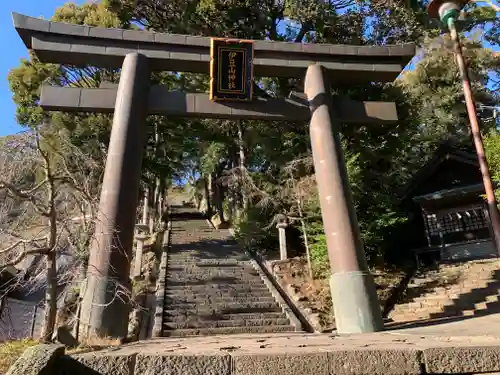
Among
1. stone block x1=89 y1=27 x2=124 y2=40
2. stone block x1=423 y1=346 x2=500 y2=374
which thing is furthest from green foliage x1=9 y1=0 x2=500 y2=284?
stone block x1=423 y1=346 x2=500 y2=374

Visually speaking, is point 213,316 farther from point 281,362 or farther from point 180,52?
point 281,362

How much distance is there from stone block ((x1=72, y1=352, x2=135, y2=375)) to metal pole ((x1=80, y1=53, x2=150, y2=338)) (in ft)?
10.1

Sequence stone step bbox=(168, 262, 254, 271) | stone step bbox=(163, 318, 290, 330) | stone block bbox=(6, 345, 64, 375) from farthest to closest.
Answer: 1. stone step bbox=(168, 262, 254, 271)
2. stone step bbox=(163, 318, 290, 330)
3. stone block bbox=(6, 345, 64, 375)

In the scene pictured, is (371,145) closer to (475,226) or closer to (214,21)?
(475,226)

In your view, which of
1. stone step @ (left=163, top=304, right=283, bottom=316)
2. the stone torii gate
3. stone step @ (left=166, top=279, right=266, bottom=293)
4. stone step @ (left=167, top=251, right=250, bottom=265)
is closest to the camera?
the stone torii gate

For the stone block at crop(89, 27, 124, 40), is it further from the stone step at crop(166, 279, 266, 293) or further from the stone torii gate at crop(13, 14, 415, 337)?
the stone step at crop(166, 279, 266, 293)

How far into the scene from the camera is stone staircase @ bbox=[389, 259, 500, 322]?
10816 millimetres

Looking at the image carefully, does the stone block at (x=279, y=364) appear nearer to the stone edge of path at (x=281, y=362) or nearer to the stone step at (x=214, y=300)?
the stone edge of path at (x=281, y=362)

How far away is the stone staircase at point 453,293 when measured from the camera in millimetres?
10816

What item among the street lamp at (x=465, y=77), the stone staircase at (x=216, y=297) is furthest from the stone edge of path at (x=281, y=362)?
the stone staircase at (x=216, y=297)

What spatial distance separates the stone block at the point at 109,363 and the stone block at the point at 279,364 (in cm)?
90

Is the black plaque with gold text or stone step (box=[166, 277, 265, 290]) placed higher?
the black plaque with gold text

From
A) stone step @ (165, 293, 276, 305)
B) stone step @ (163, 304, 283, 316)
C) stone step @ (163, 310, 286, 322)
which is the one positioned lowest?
stone step @ (163, 310, 286, 322)

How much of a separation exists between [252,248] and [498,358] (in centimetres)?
1325
